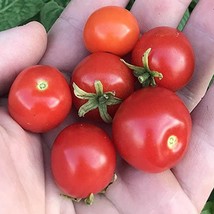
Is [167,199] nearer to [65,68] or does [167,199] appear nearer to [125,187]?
[125,187]

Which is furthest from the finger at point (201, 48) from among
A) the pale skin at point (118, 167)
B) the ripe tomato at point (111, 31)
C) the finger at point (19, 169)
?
the finger at point (19, 169)

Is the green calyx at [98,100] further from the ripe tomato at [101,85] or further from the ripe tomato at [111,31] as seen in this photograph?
the ripe tomato at [111,31]

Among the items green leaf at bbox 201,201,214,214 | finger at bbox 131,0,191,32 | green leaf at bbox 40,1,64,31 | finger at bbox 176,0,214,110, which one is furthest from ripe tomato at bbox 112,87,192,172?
green leaf at bbox 40,1,64,31

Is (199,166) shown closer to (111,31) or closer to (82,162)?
(82,162)

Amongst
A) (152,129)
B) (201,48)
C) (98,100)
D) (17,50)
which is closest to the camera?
(152,129)

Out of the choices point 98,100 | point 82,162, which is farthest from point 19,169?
point 98,100

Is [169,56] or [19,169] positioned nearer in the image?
[19,169]
